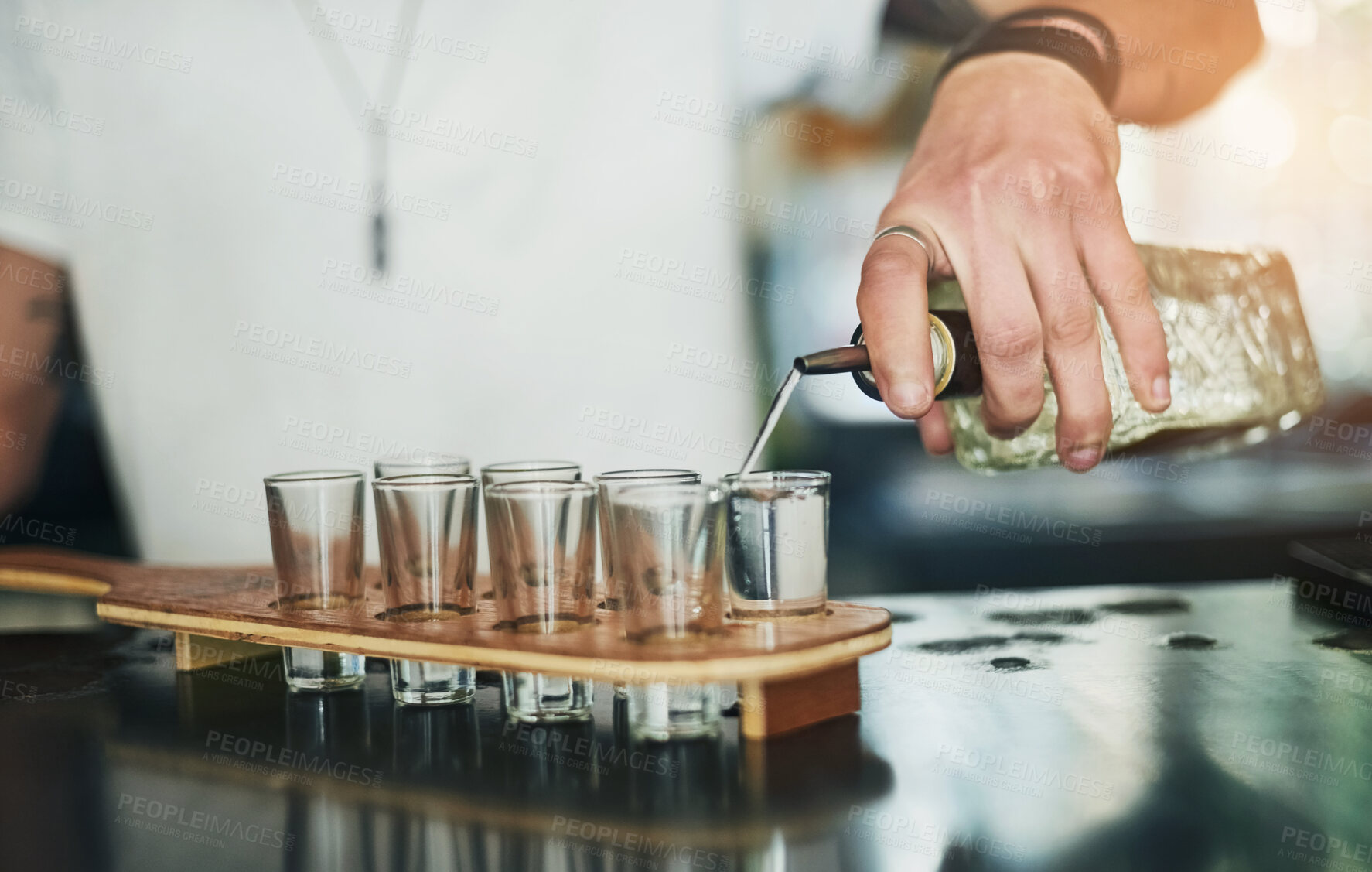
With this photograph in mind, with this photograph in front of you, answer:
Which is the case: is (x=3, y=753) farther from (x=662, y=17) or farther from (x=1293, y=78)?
(x=1293, y=78)

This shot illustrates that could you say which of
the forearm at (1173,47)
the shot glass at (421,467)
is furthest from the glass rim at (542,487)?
the forearm at (1173,47)

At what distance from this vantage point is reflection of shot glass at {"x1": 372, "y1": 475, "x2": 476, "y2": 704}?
95cm

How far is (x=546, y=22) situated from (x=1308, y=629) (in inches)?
70.7

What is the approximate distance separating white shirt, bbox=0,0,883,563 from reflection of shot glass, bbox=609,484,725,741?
1.53m

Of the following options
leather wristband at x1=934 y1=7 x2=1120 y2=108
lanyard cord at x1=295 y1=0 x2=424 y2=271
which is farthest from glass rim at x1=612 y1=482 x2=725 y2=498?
lanyard cord at x1=295 y1=0 x2=424 y2=271

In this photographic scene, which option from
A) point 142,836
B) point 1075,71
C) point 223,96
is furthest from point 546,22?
point 142,836

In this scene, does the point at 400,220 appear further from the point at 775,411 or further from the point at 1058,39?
the point at 775,411

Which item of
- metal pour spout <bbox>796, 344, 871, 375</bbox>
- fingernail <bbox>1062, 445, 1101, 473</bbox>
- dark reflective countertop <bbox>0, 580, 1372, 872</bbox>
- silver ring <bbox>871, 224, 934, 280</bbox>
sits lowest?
dark reflective countertop <bbox>0, 580, 1372, 872</bbox>

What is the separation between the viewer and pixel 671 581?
2.68ft

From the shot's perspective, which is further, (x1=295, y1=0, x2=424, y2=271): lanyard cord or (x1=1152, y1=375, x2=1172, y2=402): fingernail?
(x1=295, y1=0, x2=424, y2=271): lanyard cord

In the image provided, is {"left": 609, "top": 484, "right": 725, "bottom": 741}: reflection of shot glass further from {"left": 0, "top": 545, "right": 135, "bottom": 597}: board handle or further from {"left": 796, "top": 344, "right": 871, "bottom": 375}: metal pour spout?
{"left": 0, "top": 545, "right": 135, "bottom": 597}: board handle

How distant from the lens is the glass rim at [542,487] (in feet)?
2.85

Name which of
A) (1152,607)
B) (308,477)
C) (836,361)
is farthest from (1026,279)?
(308,477)

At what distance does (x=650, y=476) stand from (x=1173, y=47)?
1.86 metres
